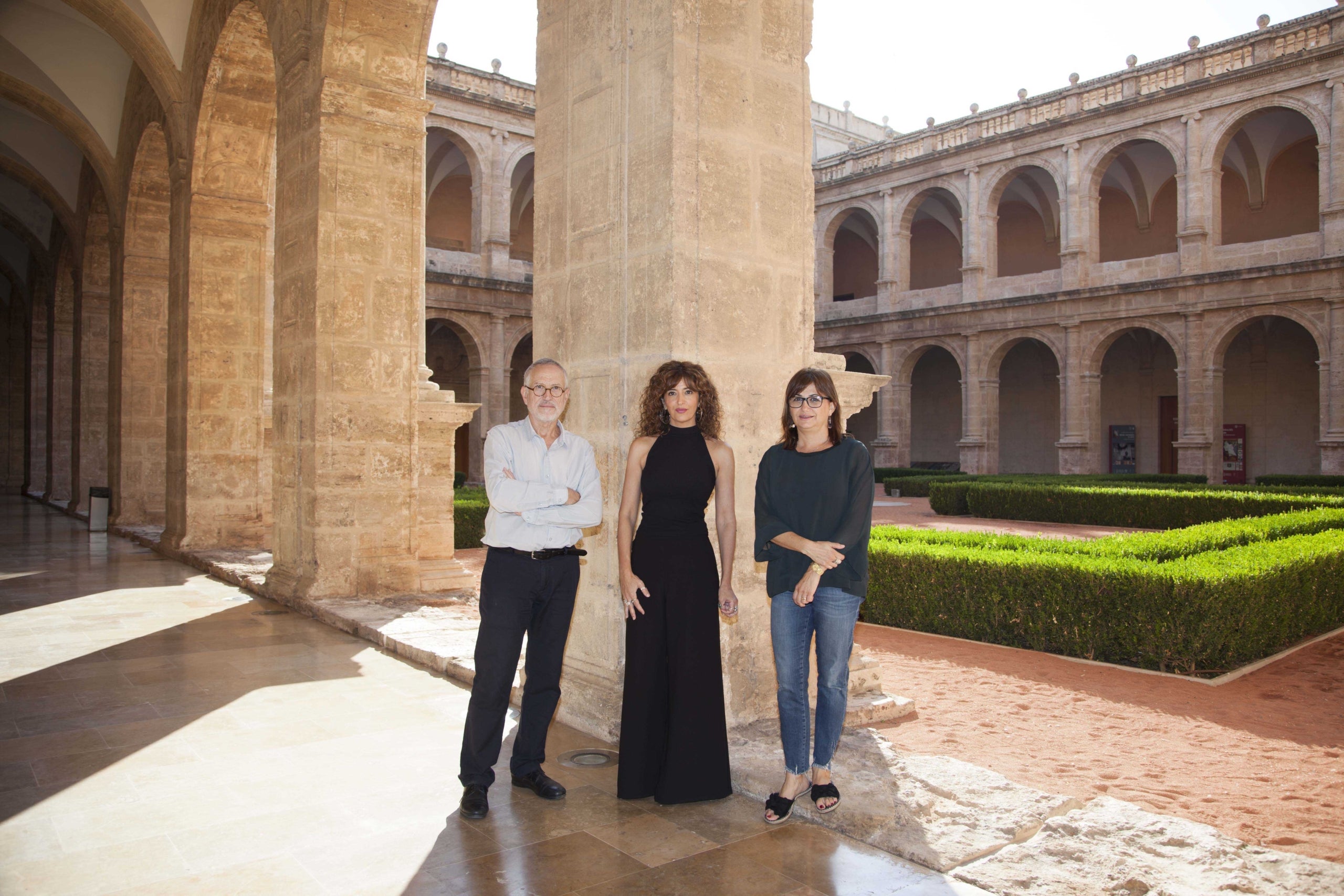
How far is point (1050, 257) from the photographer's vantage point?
87.5 feet

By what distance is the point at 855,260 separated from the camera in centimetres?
3150

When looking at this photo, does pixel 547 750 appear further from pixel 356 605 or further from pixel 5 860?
pixel 356 605

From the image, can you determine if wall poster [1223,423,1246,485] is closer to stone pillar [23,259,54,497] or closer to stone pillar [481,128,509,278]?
stone pillar [481,128,509,278]

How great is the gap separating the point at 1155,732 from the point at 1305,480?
1552cm

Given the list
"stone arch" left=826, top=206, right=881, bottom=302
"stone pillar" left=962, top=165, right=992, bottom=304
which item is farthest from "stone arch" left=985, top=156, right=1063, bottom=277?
"stone arch" left=826, top=206, right=881, bottom=302

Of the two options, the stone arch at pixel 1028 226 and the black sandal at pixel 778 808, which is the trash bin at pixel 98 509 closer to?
the black sandal at pixel 778 808

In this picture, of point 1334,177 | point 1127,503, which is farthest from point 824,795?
point 1334,177

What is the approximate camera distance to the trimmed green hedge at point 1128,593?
18.0ft

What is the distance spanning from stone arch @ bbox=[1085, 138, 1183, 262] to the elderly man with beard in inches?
854

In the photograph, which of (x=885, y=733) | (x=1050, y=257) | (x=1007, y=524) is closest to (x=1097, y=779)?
(x=885, y=733)

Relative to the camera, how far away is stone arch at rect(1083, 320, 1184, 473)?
24391 mm

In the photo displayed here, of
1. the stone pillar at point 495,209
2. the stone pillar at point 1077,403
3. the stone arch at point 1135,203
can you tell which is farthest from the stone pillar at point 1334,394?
the stone pillar at point 495,209

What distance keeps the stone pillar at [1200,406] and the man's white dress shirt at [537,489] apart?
20.1 meters

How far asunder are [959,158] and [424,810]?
2360cm
